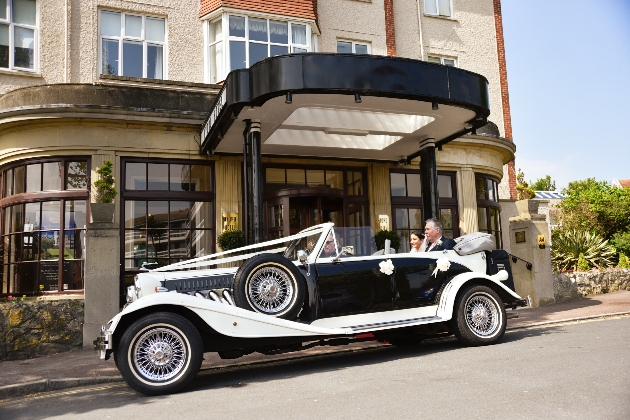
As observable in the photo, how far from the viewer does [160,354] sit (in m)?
5.83

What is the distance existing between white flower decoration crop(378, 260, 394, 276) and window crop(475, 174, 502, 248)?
9.41 m

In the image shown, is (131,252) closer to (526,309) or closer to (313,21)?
(313,21)

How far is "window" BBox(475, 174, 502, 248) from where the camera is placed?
1607 cm

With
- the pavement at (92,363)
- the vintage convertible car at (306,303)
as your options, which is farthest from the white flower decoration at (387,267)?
the pavement at (92,363)

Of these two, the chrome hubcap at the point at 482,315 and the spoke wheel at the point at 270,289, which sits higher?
the spoke wheel at the point at 270,289

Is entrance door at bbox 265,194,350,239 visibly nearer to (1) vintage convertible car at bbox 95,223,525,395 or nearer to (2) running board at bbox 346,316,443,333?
(1) vintage convertible car at bbox 95,223,525,395

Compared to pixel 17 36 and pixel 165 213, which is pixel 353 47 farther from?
pixel 17 36

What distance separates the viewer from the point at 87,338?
9883 millimetres

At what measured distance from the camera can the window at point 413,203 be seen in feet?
48.8

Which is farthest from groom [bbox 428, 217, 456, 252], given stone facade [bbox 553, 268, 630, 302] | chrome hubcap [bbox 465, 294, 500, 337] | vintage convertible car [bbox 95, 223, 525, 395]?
stone facade [bbox 553, 268, 630, 302]

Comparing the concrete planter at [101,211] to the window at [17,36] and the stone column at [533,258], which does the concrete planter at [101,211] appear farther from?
the stone column at [533,258]

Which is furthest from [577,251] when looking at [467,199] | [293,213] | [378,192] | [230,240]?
[230,240]

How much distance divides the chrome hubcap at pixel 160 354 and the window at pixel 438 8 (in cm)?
1540

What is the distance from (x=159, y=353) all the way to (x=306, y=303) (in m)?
1.75
